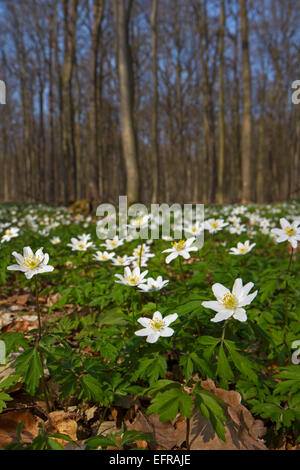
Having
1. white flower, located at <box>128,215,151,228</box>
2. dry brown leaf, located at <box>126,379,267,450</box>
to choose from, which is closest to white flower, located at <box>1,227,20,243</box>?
white flower, located at <box>128,215,151,228</box>

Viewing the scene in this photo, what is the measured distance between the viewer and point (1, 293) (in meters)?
3.24

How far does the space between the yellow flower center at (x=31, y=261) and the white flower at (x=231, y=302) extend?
0.90 metres

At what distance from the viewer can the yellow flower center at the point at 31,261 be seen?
1547mm

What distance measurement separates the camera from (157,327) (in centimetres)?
141

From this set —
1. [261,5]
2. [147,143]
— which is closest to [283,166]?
[261,5]

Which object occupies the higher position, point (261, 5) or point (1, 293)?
point (261, 5)

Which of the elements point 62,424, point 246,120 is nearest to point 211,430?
point 62,424

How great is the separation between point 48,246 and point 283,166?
981 inches

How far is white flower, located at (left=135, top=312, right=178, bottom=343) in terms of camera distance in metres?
1.35

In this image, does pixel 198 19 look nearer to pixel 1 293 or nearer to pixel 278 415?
pixel 1 293

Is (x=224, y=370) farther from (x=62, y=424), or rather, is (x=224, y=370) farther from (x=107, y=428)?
(x=62, y=424)

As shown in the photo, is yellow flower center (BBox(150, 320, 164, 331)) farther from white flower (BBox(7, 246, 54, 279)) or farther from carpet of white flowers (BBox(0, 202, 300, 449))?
white flower (BBox(7, 246, 54, 279))

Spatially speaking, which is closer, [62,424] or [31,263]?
[62,424]

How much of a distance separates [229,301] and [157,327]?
14.5 inches
